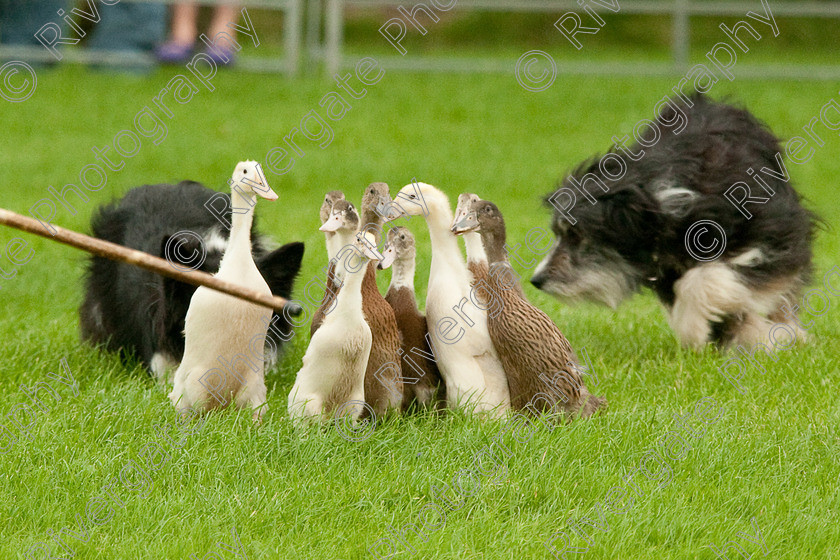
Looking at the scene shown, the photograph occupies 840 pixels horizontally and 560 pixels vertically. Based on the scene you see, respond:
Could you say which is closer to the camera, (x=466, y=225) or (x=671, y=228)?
(x=466, y=225)

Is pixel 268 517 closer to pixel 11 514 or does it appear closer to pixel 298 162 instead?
pixel 11 514

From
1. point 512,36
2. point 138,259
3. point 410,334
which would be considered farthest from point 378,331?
point 512,36

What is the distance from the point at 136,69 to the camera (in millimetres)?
13102

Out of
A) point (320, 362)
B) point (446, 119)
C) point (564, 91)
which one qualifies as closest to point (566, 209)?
point (320, 362)

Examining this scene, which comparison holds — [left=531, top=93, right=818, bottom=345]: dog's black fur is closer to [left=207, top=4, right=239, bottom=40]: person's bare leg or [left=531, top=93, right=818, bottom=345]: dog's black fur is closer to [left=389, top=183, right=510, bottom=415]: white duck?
[left=389, top=183, right=510, bottom=415]: white duck

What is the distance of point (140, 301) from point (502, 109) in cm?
859

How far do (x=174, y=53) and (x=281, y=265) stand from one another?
1001cm

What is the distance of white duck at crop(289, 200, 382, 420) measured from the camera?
10.6 feet

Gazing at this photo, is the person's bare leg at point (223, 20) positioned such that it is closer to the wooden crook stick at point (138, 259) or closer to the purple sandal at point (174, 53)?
the purple sandal at point (174, 53)

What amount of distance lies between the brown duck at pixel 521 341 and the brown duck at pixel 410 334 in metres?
0.22

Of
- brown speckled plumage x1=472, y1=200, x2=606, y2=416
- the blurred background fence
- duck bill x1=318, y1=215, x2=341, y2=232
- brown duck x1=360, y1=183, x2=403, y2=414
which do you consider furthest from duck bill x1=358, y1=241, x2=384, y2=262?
the blurred background fence

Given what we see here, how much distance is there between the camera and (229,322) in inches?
133

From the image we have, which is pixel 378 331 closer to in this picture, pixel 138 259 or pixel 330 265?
pixel 330 265

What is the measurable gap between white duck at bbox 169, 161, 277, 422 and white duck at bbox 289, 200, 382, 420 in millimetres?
227
